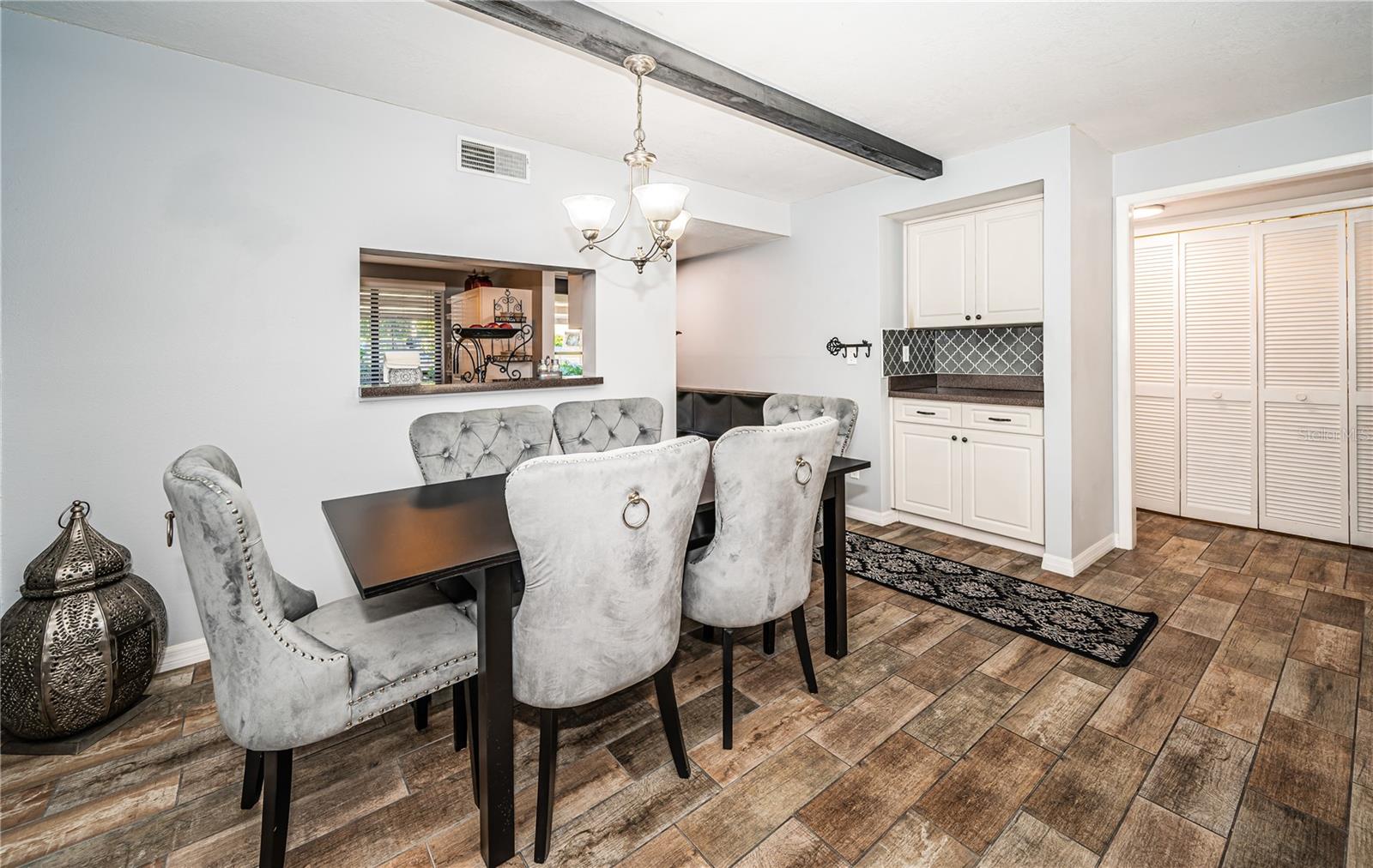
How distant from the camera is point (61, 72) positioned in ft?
7.09

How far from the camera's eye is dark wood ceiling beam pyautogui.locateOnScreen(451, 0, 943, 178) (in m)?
1.97

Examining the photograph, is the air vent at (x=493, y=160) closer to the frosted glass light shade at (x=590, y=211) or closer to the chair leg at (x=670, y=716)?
the frosted glass light shade at (x=590, y=211)

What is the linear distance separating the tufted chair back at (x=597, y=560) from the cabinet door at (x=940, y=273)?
3220 millimetres

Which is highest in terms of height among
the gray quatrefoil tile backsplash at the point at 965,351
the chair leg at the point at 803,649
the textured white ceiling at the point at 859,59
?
the textured white ceiling at the point at 859,59

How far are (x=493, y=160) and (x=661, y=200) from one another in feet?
4.62

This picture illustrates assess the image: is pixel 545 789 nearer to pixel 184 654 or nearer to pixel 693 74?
Result: pixel 184 654

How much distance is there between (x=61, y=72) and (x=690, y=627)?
3.24 m

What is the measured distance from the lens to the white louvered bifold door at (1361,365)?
11.3 ft

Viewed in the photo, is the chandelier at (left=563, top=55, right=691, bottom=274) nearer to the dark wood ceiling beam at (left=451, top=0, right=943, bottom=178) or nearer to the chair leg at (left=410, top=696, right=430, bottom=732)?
the dark wood ceiling beam at (left=451, top=0, right=943, bottom=178)

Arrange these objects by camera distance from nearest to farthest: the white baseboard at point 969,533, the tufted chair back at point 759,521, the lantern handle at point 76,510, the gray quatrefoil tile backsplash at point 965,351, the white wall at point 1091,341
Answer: the tufted chair back at point 759,521 < the lantern handle at point 76,510 < the white wall at point 1091,341 < the white baseboard at point 969,533 < the gray quatrefoil tile backsplash at point 965,351

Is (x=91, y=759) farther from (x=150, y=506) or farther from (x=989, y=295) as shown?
(x=989, y=295)

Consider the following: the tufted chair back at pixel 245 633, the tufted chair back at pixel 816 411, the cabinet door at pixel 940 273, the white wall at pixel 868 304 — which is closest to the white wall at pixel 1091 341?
the white wall at pixel 868 304

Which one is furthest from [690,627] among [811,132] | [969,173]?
[969,173]

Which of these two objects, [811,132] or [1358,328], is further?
A: [1358,328]
